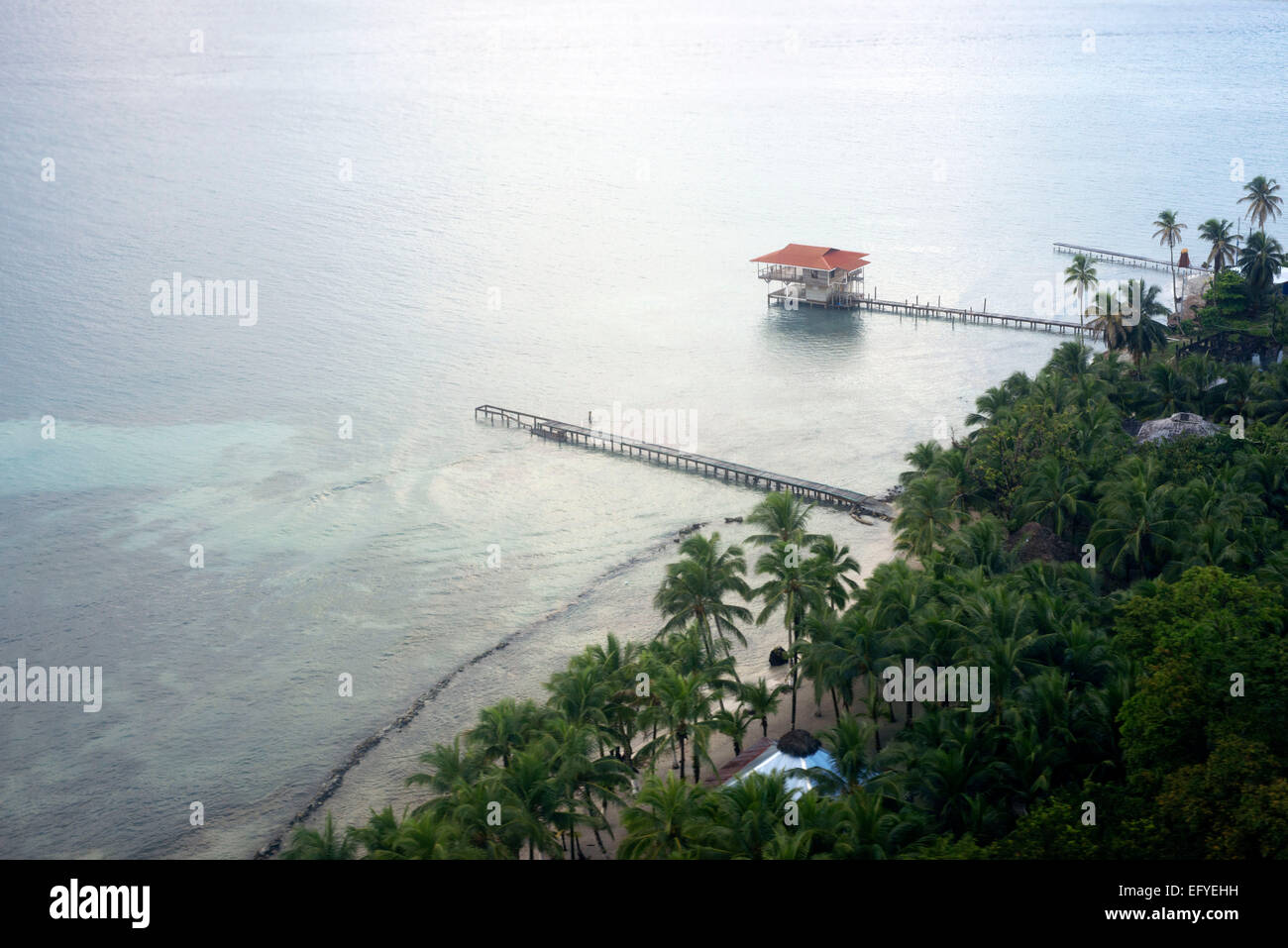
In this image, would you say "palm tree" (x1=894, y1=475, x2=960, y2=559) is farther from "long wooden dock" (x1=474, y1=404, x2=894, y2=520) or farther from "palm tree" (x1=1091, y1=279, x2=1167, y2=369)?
"palm tree" (x1=1091, y1=279, x2=1167, y2=369)

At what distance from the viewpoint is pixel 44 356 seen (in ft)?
313

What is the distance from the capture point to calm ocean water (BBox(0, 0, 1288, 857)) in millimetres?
52906

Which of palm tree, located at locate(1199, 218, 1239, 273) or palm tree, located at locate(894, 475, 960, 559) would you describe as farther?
palm tree, located at locate(1199, 218, 1239, 273)

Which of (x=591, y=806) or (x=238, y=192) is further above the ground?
(x=238, y=192)

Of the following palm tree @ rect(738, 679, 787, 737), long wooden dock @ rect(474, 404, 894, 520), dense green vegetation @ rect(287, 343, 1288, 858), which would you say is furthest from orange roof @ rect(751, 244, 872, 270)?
palm tree @ rect(738, 679, 787, 737)

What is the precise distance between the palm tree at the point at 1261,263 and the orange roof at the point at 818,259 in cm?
3253

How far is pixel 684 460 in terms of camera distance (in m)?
74.8

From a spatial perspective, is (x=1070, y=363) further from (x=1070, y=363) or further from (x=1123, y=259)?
(x=1123, y=259)

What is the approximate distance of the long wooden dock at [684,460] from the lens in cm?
6762

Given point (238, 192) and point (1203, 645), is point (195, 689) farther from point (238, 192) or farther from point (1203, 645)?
point (238, 192)

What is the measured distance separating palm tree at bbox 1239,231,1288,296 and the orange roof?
32533 mm
